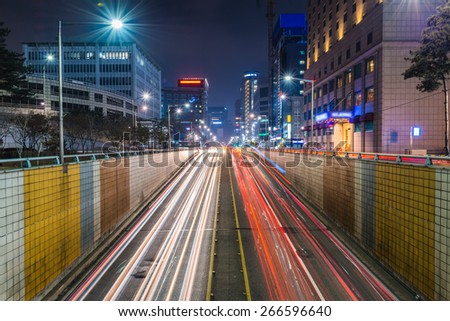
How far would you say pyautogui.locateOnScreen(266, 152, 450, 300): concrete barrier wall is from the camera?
9344mm

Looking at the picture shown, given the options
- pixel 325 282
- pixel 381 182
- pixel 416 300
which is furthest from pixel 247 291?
pixel 381 182

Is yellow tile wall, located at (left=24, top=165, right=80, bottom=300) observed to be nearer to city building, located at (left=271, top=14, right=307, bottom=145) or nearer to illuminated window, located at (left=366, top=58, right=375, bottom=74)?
illuminated window, located at (left=366, top=58, right=375, bottom=74)

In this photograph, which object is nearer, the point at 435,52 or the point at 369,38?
the point at 435,52

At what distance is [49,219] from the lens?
37.5 ft

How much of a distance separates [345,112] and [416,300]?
4458cm

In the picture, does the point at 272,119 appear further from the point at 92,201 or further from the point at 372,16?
the point at 92,201

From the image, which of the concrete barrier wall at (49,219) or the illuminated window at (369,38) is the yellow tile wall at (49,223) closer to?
the concrete barrier wall at (49,219)

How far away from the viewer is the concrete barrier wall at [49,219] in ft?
29.8

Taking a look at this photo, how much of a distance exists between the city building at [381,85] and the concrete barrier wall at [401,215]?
597 inches

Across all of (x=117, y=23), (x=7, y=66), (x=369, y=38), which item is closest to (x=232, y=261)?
(x=117, y=23)

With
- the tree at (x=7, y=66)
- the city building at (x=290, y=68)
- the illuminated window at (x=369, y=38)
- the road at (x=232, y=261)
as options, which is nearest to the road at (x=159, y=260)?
the road at (x=232, y=261)

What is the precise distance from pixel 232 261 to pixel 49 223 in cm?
780

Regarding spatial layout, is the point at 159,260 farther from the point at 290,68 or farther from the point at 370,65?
the point at 290,68

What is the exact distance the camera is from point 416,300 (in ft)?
34.0
